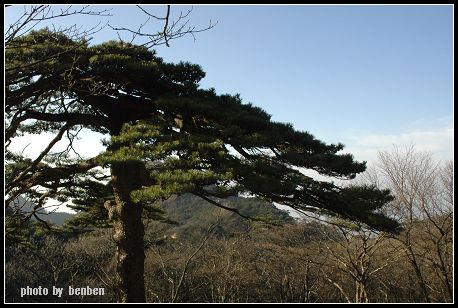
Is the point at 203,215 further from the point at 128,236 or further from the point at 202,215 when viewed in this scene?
the point at 128,236

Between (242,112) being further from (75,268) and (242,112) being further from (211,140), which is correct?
(75,268)

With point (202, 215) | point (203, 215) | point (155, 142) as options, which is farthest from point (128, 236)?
point (202, 215)

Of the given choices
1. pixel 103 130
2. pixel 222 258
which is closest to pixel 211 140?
pixel 103 130

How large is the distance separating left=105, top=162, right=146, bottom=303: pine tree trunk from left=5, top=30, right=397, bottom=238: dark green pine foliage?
352 millimetres

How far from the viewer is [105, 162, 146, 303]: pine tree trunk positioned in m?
6.19

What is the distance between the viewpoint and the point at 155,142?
5.14m

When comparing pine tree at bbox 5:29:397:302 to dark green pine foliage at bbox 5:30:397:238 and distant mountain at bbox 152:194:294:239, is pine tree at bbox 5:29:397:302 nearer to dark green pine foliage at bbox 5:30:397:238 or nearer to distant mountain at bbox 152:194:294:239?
dark green pine foliage at bbox 5:30:397:238

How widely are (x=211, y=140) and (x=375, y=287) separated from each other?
48.6 feet

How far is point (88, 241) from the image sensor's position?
22.2 metres

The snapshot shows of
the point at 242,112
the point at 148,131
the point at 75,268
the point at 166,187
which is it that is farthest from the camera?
the point at 75,268

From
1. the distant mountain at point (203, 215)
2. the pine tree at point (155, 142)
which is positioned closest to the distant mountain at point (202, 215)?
the distant mountain at point (203, 215)

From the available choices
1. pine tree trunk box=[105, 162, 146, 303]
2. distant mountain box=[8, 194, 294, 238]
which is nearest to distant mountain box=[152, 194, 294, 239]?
distant mountain box=[8, 194, 294, 238]

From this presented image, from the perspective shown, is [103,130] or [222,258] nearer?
[103,130]

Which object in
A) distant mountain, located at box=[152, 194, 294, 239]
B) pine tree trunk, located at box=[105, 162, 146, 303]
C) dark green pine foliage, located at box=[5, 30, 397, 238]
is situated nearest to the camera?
dark green pine foliage, located at box=[5, 30, 397, 238]
